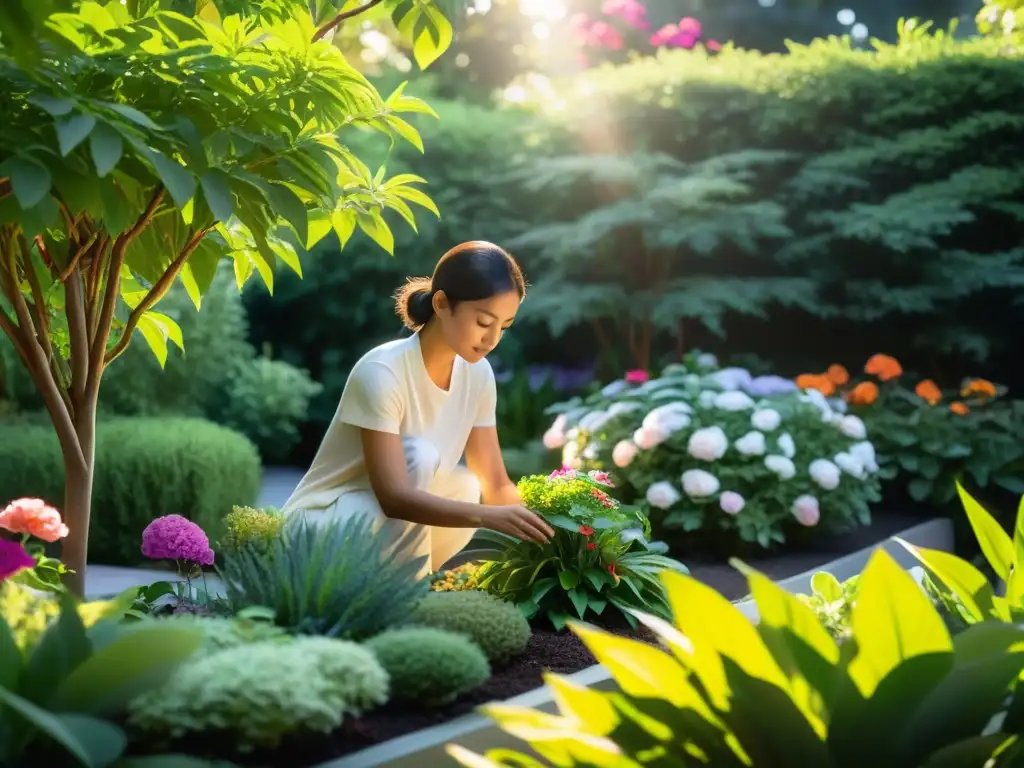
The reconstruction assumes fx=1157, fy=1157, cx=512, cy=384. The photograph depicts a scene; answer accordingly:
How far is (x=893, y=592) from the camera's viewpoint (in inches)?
76.4

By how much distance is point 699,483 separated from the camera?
205 inches

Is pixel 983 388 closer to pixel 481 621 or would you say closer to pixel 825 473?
pixel 825 473

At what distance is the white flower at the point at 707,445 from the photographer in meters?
5.24

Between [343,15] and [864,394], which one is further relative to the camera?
[864,394]

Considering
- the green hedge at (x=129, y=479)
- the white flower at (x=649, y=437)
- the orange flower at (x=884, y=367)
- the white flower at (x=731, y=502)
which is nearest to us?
the white flower at (x=731, y=502)

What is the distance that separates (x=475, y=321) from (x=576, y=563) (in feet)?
2.45

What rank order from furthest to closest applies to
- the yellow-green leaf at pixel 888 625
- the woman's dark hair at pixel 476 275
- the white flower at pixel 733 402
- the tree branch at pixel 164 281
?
A: the white flower at pixel 733 402 → the woman's dark hair at pixel 476 275 → the tree branch at pixel 164 281 → the yellow-green leaf at pixel 888 625

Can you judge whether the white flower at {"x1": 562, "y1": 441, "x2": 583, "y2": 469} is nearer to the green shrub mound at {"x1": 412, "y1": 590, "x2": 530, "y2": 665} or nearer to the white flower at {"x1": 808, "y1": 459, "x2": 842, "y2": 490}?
the white flower at {"x1": 808, "y1": 459, "x2": 842, "y2": 490}

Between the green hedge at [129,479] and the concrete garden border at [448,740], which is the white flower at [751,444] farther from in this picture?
the concrete garden border at [448,740]

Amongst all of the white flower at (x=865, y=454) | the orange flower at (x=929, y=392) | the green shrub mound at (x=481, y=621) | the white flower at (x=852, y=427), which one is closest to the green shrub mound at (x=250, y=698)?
the green shrub mound at (x=481, y=621)

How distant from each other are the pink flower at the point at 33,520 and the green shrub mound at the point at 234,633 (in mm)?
597

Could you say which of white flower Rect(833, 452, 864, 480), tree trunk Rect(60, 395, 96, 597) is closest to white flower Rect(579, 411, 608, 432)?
white flower Rect(833, 452, 864, 480)

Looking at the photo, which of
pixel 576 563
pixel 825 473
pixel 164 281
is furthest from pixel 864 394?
pixel 164 281

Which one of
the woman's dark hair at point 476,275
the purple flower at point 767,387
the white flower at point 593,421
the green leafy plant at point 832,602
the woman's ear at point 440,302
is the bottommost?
the green leafy plant at point 832,602
